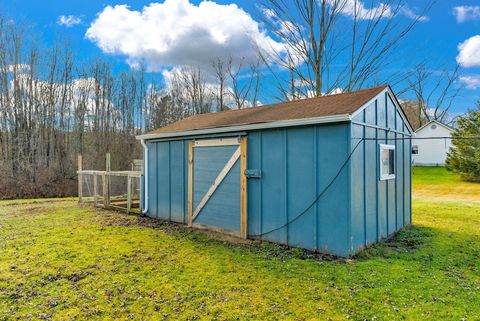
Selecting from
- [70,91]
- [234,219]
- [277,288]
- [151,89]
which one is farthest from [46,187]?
[277,288]

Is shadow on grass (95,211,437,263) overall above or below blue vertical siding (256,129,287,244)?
below

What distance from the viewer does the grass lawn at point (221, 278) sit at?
3061 mm

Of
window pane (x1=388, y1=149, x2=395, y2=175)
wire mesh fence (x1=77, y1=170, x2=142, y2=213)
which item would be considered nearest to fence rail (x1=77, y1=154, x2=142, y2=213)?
wire mesh fence (x1=77, y1=170, x2=142, y2=213)

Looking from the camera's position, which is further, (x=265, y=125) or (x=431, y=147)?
(x=431, y=147)

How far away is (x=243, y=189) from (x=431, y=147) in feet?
93.4

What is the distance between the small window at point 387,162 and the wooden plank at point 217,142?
291 centimetres

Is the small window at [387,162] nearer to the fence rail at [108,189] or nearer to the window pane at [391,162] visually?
the window pane at [391,162]

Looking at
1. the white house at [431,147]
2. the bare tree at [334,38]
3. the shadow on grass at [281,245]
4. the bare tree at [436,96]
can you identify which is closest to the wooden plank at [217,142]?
the shadow on grass at [281,245]

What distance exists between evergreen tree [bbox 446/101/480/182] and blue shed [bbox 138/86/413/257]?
16882 millimetres

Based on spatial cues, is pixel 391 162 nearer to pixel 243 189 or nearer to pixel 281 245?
pixel 281 245

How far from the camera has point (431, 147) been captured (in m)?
27.7

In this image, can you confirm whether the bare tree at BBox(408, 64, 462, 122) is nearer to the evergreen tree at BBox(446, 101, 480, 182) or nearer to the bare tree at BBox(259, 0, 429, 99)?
the evergreen tree at BBox(446, 101, 480, 182)

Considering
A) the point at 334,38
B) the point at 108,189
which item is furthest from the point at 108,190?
the point at 334,38

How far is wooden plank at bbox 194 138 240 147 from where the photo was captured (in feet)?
20.2
